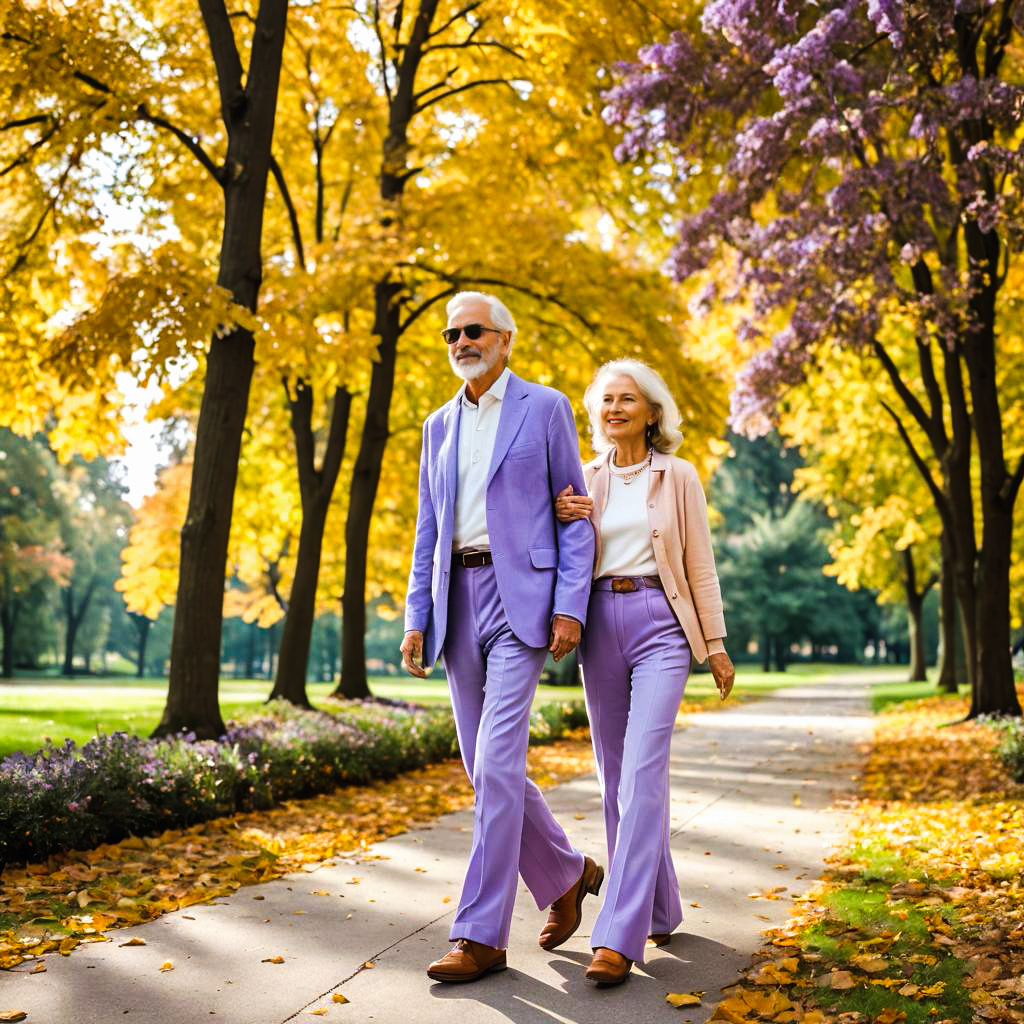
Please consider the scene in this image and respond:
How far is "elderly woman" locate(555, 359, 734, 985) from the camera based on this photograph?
4109 millimetres

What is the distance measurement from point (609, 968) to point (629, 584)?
1.38 metres

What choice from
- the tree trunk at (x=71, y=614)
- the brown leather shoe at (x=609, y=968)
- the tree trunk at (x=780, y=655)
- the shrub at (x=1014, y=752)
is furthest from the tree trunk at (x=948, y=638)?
the tree trunk at (x=71, y=614)

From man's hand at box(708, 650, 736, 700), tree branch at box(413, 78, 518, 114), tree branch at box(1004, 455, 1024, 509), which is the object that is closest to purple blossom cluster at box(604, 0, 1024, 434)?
tree branch at box(413, 78, 518, 114)

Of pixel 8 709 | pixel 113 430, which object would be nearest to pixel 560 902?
pixel 113 430

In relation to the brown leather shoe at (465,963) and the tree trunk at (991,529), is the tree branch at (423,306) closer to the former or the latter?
the tree trunk at (991,529)

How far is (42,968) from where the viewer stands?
4102 millimetres

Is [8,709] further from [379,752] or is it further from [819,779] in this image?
[819,779]

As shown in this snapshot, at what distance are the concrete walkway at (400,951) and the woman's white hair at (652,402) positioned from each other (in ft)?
6.68

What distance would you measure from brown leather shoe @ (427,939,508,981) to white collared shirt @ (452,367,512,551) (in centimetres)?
144

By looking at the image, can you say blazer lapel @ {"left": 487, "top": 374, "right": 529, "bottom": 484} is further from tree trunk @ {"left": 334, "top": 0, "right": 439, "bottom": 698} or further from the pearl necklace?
tree trunk @ {"left": 334, "top": 0, "right": 439, "bottom": 698}

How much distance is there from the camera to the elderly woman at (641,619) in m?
4.11

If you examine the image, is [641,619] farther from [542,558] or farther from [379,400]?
[379,400]

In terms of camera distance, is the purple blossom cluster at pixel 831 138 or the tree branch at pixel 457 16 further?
the tree branch at pixel 457 16

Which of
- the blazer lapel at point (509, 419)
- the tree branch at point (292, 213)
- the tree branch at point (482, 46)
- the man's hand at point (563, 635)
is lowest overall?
the man's hand at point (563, 635)
